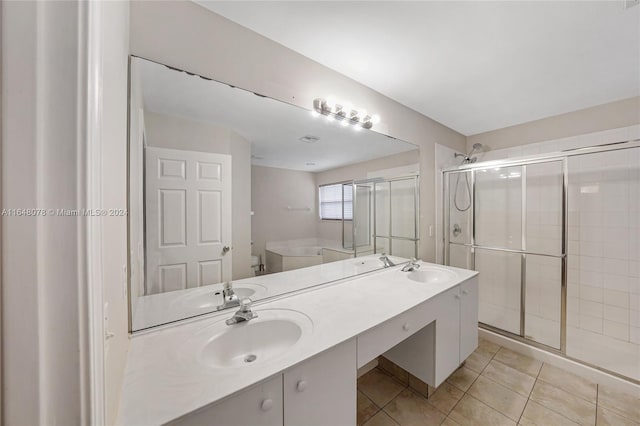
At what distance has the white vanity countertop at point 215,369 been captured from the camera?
66 centimetres

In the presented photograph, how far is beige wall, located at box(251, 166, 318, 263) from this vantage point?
134 centimetres

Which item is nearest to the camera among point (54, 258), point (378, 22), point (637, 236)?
point (54, 258)

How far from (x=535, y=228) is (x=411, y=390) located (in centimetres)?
210

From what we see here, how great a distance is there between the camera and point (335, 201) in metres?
1.70

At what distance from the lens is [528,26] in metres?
1.21

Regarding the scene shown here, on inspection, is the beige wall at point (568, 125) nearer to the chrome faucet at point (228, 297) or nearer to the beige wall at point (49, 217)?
the chrome faucet at point (228, 297)

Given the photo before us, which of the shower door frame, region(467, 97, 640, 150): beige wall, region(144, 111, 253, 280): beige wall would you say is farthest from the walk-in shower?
region(144, 111, 253, 280): beige wall

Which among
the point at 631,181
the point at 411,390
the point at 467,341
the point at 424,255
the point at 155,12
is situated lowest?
the point at 411,390

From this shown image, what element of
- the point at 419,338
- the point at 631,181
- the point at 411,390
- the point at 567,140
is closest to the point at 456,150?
the point at 567,140

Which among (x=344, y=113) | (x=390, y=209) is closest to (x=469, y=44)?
(x=344, y=113)

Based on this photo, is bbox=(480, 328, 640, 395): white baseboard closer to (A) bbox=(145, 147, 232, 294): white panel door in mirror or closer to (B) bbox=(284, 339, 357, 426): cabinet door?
(B) bbox=(284, 339, 357, 426): cabinet door

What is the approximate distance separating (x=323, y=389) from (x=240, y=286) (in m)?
0.66

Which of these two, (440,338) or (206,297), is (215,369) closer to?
(206,297)

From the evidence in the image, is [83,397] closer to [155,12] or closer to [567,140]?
[155,12]
